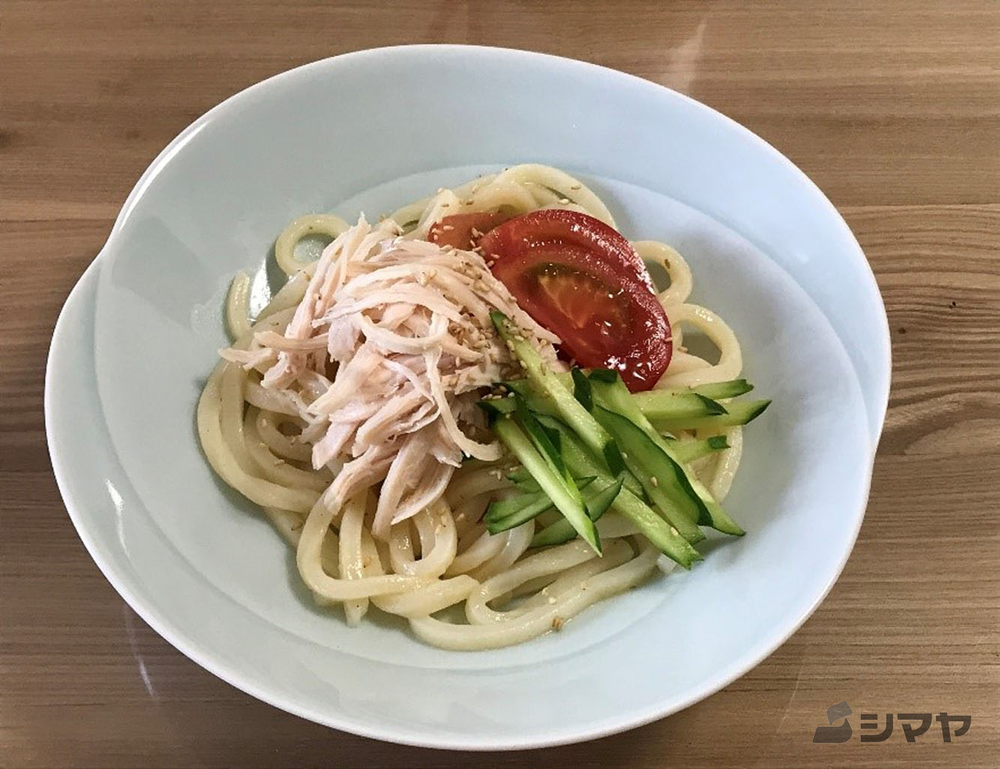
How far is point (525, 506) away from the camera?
192 centimetres

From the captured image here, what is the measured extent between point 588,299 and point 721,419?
43 centimetres

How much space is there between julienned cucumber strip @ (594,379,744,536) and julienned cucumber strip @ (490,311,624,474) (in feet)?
0.13

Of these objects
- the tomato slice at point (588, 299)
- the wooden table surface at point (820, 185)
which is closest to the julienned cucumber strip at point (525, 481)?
the tomato slice at point (588, 299)

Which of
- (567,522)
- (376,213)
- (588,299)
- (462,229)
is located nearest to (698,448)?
(567,522)

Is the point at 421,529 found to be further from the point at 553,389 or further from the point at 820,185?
the point at 820,185

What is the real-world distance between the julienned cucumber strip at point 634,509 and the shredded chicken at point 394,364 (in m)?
0.18

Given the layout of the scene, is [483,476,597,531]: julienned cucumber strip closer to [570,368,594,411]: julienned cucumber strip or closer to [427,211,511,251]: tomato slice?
[570,368,594,411]: julienned cucumber strip

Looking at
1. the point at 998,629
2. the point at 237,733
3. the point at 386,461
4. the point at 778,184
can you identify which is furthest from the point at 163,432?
the point at 998,629

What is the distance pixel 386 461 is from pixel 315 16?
6.18ft

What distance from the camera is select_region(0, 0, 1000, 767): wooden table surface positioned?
185cm

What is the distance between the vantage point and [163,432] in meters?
1.98

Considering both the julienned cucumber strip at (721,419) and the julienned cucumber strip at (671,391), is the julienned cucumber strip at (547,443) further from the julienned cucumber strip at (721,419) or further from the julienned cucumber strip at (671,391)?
the julienned cucumber strip at (721,419)

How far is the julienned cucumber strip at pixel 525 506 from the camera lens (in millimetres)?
1905

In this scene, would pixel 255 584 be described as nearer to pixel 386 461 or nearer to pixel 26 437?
pixel 386 461
